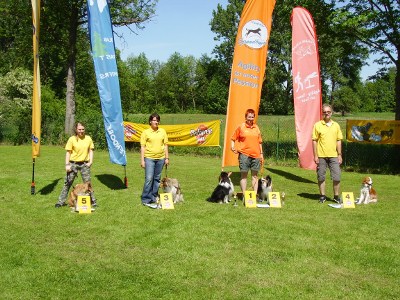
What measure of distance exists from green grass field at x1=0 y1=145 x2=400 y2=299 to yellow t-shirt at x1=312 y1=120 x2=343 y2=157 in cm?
100

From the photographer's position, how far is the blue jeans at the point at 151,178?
A: 26.2 ft

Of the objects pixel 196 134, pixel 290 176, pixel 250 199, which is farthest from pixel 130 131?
pixel 250 199

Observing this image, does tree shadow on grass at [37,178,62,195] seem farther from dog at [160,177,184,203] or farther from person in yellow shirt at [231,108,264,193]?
person in yellow shirt at [231,108,264,193]

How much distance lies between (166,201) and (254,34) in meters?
4.48

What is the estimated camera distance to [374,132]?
46.6ft

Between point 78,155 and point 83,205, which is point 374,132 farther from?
point 83,205

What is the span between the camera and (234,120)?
9898 mm

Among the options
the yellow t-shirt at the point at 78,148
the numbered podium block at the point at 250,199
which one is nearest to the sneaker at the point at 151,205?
the yellow t-shirt at the point at 78,148

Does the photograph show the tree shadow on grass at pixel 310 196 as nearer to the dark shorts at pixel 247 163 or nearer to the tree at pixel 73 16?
the dark shorts at pixel 247 163

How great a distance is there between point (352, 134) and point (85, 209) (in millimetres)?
10116

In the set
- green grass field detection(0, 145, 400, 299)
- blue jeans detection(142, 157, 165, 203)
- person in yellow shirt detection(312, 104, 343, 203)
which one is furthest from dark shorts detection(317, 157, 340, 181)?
blue jeans detection(142, 157, 165, 203)

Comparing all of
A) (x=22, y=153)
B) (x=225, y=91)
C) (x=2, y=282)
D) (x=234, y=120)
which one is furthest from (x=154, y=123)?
(x=225, y=91)

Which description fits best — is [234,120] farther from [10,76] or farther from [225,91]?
[225,91]

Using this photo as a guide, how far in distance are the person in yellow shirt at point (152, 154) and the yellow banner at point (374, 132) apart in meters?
8.71
